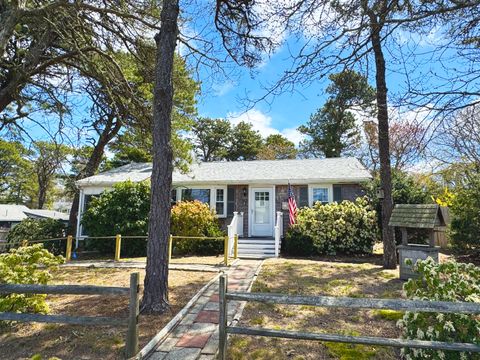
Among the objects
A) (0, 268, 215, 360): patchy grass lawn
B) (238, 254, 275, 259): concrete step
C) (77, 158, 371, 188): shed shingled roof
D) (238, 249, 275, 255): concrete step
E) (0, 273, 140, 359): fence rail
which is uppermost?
(77, 158, 371, 188): shed shingled roof

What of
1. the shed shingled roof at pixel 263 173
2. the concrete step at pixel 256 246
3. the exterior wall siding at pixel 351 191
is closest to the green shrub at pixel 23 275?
the concrete step at pixel 256 246

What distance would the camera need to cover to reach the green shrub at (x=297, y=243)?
11.5 meters

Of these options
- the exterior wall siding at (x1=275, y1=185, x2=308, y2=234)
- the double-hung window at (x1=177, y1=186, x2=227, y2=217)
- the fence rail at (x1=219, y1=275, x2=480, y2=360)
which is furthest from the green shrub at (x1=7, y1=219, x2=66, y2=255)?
the fence rail at (x1=219, y1=275, x2=480, y2=360)

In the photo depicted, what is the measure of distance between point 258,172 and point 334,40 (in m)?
10.7

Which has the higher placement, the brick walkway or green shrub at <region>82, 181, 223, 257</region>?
green shrub at <region>82, 181, 223, 257</region>

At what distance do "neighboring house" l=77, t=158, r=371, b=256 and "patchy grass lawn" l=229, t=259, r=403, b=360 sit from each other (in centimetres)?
535

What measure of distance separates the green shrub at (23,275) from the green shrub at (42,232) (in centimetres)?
981

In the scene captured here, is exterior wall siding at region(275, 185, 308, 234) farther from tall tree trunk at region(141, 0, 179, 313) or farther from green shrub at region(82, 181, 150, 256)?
tall tree trunk at region(141, 0, 179, 313)

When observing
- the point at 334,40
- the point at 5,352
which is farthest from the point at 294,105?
the point at 5,352

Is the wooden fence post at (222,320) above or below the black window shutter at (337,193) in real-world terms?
below

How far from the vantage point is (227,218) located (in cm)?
1440

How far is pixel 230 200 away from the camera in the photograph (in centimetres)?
1456

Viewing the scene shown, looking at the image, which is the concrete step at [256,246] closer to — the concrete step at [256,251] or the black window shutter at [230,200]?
the concrete step at [256,251]

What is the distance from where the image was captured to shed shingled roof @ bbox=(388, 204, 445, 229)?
264 inches
